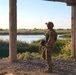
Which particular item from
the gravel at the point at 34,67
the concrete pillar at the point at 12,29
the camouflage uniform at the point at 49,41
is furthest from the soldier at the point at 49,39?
the concrete pillar at the point at 12,29

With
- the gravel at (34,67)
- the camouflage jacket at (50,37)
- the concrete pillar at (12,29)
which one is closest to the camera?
the camouflage jacket at (50,37)

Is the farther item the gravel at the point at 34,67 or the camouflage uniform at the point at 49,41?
the gravel at the point at 34,67

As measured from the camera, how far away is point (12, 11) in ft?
50.0

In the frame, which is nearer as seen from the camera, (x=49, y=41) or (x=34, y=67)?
(x=49, y=41)

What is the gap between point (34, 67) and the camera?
1396cm

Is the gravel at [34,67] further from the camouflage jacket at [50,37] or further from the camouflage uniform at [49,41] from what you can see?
the camouflage jacket at [50,37]

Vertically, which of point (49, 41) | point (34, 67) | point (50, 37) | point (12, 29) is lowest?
point (34, 67)

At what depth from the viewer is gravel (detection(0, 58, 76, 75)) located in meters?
13.0

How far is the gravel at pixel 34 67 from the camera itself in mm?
12969

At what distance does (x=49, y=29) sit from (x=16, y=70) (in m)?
2.18

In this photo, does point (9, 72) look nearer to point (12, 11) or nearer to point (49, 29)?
point (49, 29)

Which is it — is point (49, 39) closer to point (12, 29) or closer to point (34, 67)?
point (34, 67)

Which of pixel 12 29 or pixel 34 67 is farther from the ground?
pixel 12 29

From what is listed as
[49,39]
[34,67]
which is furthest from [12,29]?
[49,39]
